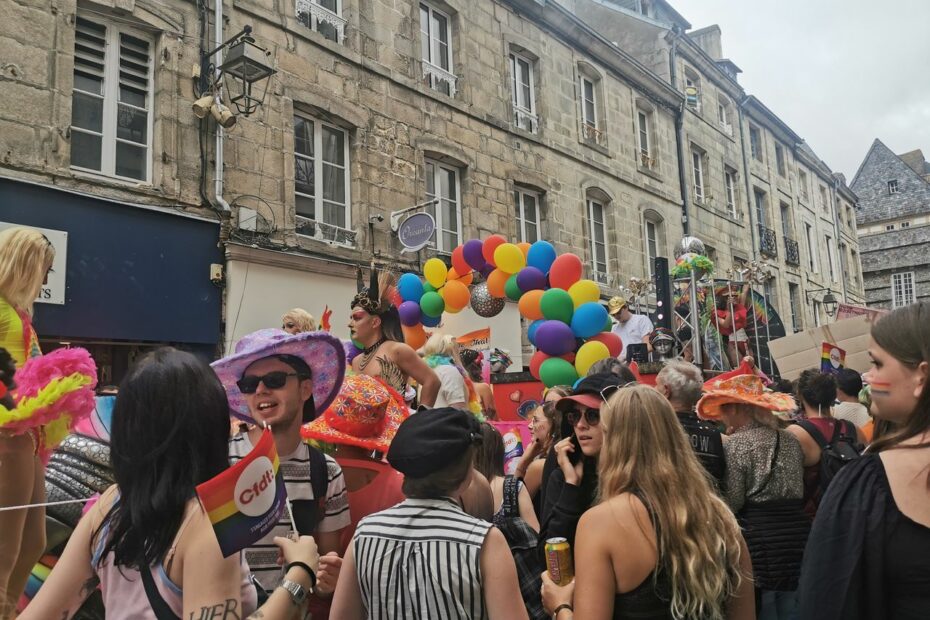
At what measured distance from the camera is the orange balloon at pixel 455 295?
330 inches

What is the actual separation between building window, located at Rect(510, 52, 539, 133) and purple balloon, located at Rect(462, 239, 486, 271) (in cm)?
591

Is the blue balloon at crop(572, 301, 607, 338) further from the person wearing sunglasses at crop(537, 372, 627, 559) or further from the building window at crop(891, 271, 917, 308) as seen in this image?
the building window at crop(891, 271, 917, 308)

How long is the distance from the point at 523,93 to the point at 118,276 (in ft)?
30.5

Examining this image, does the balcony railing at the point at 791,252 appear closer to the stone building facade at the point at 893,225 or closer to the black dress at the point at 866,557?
the stone building facade at the point at 893,225

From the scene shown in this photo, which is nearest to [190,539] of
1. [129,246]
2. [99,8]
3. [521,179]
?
[129,246]

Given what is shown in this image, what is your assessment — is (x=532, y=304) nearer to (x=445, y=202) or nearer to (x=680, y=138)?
(x=445, y=202)

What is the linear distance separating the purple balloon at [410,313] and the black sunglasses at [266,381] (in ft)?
19.8

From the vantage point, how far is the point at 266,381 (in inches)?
97.6

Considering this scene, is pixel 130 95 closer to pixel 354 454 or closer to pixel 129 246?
pixel 129 246

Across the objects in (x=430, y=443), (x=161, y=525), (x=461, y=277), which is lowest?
(x=161, y=525)

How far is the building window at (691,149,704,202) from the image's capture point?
770 inches

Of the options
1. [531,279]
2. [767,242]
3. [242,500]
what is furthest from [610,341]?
[767,242]

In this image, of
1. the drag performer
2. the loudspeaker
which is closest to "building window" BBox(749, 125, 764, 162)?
the loudspeaker

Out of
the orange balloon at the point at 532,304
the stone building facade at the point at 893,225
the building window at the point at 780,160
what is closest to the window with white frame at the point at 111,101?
the orange balloon at the point at 532,304
